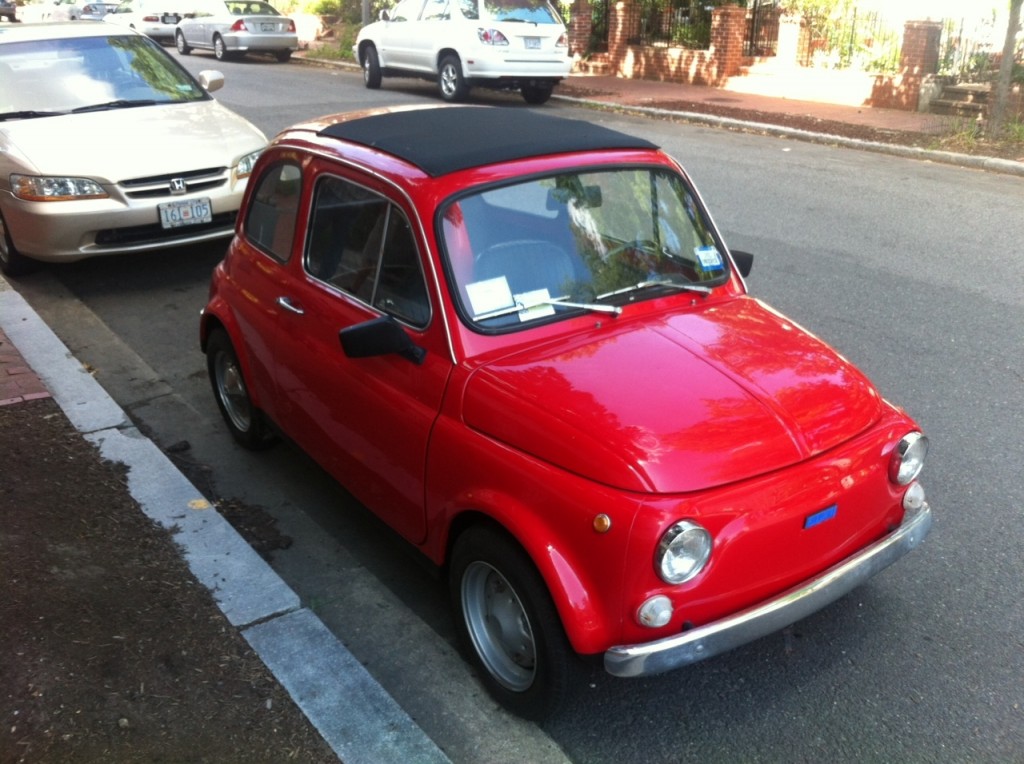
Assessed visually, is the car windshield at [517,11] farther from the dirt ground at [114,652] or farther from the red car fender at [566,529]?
the red car fender at [566,529]

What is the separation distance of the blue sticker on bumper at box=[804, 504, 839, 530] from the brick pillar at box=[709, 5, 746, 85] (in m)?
18.6

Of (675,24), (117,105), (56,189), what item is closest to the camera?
(56,189)

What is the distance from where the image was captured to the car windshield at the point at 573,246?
3572mm

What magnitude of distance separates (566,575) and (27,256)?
6376 millimetres

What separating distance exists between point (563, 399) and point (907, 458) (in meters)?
1.18

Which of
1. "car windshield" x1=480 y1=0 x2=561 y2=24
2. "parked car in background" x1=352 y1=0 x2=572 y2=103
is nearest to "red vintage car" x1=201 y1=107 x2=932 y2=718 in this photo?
"parked car in background" x1=352 y1=0 x2=572 y2=103

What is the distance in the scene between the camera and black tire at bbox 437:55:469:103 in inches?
696

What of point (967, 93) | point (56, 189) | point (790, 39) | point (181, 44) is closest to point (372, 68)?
point (790, 39)

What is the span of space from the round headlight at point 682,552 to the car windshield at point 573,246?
1044mm

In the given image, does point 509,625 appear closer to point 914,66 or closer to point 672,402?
point 672,402

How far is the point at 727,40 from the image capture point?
20.4m

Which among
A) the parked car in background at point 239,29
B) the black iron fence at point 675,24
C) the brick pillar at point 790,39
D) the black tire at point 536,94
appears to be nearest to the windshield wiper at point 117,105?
the black tire at point 536,94

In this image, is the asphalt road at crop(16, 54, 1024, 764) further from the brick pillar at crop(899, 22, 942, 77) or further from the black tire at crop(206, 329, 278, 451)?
the brick pillar at crop(899, 22, 942, 77)

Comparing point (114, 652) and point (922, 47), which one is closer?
point (114, 652)
